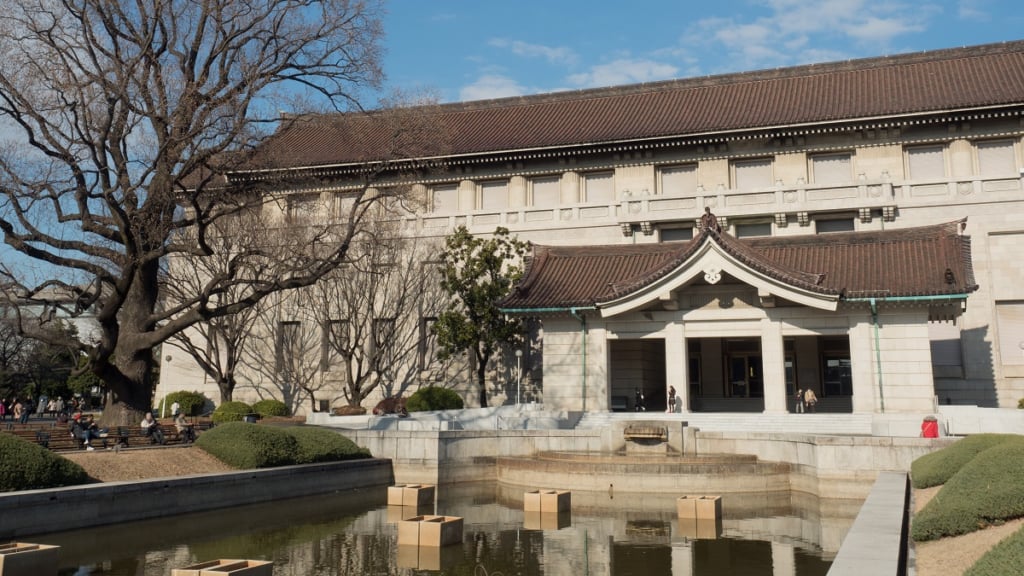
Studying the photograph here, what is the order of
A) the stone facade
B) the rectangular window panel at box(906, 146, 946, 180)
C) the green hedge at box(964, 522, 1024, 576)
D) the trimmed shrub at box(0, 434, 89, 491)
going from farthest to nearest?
the rectangular window panel at box(906, 146, 946, 180) < the stone facade < the trimmed shrub at box(0, 434, 89, 491) < the green hedge at box(964, 522, 1024, 576)

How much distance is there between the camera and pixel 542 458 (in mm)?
21719

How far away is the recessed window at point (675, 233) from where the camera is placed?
3628 centimetres

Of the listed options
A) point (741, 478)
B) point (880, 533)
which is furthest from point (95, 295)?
point (880, 533)

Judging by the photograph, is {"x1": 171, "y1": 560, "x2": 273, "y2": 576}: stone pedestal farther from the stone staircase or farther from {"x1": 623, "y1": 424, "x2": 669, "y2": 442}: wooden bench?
the stone staircase

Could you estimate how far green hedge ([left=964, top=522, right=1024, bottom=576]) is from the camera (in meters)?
6.24

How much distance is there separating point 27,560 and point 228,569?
2866 mm

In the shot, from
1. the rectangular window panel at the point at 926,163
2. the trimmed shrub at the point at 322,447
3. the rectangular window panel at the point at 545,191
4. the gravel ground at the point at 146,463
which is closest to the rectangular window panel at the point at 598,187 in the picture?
the rectangular window panel at the point at 545,191

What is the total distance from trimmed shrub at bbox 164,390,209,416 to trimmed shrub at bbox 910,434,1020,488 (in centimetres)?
3366

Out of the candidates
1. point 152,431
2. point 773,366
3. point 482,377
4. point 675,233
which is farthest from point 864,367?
point 152,431

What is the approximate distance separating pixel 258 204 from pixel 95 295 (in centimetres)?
503

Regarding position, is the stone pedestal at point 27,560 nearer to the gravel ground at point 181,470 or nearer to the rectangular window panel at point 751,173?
the gravel ground at point 181,470

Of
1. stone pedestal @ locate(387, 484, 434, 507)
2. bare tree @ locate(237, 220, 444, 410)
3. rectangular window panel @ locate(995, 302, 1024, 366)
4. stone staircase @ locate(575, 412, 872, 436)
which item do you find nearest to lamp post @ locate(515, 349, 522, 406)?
bare tree @ locate(237, 220, 444, 410)

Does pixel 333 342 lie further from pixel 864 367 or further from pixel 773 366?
pixel 864 367

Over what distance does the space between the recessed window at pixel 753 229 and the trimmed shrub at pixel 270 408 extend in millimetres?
22944
